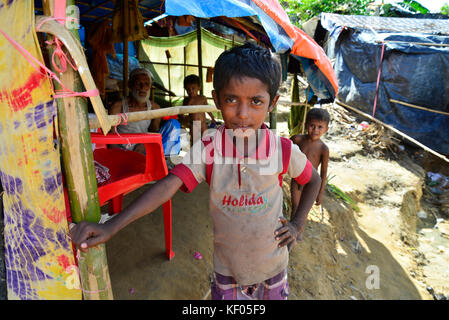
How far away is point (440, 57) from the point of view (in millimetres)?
7156

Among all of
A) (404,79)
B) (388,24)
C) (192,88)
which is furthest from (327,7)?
(192,88)

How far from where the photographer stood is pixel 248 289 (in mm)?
1537

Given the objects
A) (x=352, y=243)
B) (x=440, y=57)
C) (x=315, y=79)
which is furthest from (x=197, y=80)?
(x=440, y=57)

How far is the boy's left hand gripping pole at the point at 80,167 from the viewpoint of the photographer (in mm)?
1138

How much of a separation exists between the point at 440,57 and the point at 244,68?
8424mm

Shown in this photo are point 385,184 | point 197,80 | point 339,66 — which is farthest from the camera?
point 339,66

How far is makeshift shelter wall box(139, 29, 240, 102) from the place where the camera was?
293 inches

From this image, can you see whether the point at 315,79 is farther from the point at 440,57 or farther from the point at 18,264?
the point at 440,57

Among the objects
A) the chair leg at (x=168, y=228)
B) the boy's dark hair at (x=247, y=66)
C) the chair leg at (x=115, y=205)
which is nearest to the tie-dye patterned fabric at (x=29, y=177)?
the boy's dark hair at (x=247, y=66)

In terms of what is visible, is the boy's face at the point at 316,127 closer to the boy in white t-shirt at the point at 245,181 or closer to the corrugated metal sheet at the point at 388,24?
the boy in white t-shirt at the point at 245,181

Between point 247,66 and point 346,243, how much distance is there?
168 inches

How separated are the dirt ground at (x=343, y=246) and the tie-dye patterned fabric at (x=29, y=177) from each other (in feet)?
2.67
